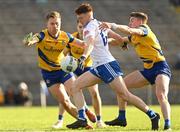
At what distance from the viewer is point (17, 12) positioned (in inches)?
1833

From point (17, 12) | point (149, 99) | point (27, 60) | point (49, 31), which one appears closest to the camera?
point (49, 31)

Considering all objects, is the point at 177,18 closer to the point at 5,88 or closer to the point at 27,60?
the point at 27,60

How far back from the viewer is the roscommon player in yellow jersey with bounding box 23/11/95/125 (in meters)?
15.1

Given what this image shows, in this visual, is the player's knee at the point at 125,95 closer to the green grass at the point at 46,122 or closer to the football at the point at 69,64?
the green grass at the point at 46,122

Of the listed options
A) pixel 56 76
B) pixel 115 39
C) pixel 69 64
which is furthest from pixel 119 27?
pixel 56 76

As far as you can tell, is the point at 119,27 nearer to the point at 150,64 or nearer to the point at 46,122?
the point at 150,64

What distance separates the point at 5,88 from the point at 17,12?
978 centimetres

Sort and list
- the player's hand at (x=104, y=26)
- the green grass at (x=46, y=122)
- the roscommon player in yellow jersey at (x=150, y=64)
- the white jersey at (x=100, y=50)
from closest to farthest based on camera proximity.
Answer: the player's hand at (x=104, y=26) → the roscommon player in yellow jersey at (x=150, y=64) → the white jersey at (x=100, y=50) → the green grass at (x=46, y=122)

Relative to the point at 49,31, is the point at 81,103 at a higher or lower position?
lower

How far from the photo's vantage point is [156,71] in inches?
556

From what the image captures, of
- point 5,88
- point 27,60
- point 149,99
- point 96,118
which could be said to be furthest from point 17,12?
point 96,118

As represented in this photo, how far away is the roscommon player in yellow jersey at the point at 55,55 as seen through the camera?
15086 millimetres

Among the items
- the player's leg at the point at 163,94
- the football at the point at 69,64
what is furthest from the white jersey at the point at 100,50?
the player's leg at the point at 163,94

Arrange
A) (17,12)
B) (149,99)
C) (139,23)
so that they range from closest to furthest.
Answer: (139,23) < (149,99) < (17,12)
